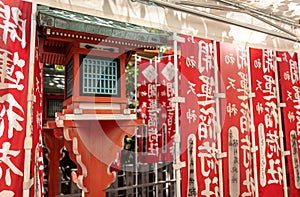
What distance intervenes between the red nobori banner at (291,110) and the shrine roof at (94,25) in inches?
84.7

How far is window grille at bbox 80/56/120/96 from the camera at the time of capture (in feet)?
6.90

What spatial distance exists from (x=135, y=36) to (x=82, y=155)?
1.05 meters

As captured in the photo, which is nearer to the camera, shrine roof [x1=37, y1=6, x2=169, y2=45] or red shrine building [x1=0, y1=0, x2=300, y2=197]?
shrine roof [x1=37, y1=6, x2=169, y2=45]

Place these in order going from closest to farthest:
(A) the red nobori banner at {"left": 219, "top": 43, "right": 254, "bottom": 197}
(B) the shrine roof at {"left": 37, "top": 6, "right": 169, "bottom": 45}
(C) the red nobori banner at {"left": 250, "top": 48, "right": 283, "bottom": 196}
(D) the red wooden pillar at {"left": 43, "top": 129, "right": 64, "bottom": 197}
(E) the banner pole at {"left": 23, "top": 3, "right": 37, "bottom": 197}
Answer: (B) the shrine roof at {"left": 37, "top": 6, "right": 169, "bottom": 45}, (E) the banner pole at {"left": 23, "top": 3, "right": 37, "bottom": 197}, (A) the red nobori banner at {"left": 219, "top": 43, "right": 254, "bottom": 197}, (C) the red nobori banner at {"left": 250, "top": 48, "right": 283, "bottom": 196}, (D) the red wooden pillar at {"left": 43, "top": 129, "right": 64, "bottom": 197}

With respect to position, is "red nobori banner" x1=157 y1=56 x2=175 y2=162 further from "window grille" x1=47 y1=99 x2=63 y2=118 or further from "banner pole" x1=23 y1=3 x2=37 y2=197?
"banner pole" x1=23 y1=3 x2=37 y2=197

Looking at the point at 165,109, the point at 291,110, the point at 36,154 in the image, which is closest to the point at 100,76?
the point at 36,154

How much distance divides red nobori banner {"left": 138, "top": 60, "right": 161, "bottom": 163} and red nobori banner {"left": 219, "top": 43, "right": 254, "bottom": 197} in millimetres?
2236

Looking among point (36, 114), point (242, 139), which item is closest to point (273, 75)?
point (242, 139)

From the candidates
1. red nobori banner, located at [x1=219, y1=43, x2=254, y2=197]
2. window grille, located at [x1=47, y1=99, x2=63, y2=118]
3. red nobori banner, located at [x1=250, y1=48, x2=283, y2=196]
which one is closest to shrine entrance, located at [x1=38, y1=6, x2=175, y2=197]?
red nobori banner, located at [x1=219, y1=43, x2=254, y2=197]

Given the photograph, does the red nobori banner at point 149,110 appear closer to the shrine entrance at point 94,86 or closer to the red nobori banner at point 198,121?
the red nobori banner at point 198,121

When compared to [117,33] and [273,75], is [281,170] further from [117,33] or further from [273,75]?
[117,33]

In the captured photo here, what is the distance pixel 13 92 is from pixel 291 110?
3.35 meters

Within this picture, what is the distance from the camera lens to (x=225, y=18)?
2.46m

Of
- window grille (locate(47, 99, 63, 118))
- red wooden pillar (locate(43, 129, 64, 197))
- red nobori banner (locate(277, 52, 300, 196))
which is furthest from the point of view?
window grille (locate(47, 99, 63, 118))
